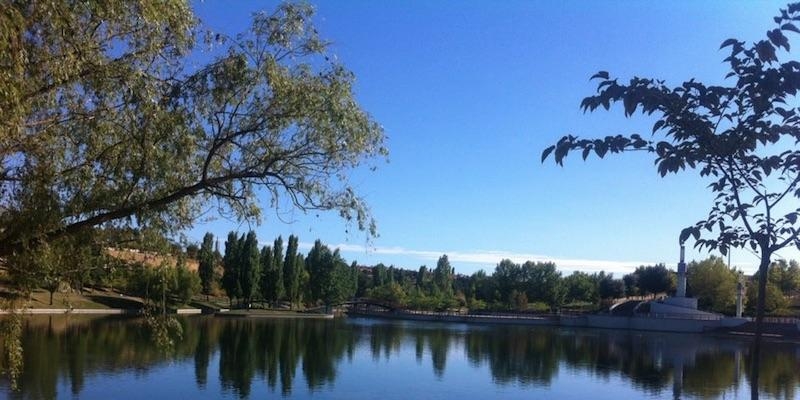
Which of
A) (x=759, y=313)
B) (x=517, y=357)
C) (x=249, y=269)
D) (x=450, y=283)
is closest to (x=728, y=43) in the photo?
(x=759, y=313)

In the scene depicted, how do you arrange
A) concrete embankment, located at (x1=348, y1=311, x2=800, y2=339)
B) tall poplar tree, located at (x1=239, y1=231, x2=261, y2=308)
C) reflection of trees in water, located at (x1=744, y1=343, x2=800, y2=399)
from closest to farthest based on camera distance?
reflection of trees in water, located at (x1=744, y1=343, x2=800, y2=399)
concrete embankment, located at (x1=348, y1=311, x2=800, y2=339)
tall poplar tree, located at (x1=239, y1=231, x2=261, y2=308)

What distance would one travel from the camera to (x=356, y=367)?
3334 cm

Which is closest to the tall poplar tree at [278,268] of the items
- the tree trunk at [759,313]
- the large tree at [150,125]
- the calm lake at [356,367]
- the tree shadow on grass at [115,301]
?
the tree shadow on grass at [115,301]

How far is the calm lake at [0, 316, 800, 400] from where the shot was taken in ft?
83.5

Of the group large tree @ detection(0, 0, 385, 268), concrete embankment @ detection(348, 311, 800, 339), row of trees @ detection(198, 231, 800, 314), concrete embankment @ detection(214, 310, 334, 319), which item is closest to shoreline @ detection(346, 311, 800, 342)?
concrete embankment @ detection(348, 311, 800, 339)

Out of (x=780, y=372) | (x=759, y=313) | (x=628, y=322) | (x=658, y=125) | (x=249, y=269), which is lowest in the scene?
(x=628, y=322)

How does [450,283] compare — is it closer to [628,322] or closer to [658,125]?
[628,322]

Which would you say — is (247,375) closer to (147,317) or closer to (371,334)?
(147,317)

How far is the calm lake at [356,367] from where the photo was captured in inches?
1001

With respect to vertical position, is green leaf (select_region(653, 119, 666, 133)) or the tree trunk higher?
green leaf (select_region(653, 119, 666, 133))

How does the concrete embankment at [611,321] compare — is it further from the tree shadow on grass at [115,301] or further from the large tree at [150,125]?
the large tree at [150,125]

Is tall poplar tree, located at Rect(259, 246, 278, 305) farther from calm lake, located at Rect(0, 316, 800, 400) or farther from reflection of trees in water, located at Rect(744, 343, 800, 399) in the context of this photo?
reflection of trees in water, located at Rect(744, 343, 800, 399)

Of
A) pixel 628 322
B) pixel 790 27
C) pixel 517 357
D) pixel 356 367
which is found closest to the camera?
pixel 790 27

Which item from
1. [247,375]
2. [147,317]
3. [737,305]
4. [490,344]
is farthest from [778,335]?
[147,317]
